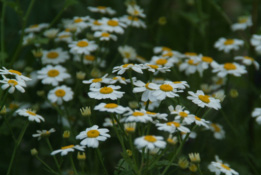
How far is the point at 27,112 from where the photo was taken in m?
1.39

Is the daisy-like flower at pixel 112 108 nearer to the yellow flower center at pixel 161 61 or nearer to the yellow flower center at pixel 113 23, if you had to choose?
the yellow flower center at pixel 161 61

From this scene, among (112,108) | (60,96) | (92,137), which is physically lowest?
(60,96)

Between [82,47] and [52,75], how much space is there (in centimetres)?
19

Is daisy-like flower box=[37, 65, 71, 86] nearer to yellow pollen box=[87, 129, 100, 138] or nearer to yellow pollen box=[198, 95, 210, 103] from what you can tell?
yellow pollen box=[87, 129, 100, 138]

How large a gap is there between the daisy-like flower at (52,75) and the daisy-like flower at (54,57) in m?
0.08

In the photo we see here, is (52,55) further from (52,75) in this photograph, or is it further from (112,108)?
(112,108)

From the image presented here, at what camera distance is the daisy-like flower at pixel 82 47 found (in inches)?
70.2

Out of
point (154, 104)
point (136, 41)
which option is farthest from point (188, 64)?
point (136, 41)

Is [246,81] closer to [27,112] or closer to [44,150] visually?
[44,150]

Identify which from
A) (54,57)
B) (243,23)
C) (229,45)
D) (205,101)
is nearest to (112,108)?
(205,101)

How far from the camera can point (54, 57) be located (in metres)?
1.92

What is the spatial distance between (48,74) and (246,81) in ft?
3.69

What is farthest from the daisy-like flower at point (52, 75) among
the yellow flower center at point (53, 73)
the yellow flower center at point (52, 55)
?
the yellow flower center at point (52, 55)

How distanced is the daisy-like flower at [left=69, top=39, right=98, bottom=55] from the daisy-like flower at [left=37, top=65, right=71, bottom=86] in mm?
111
